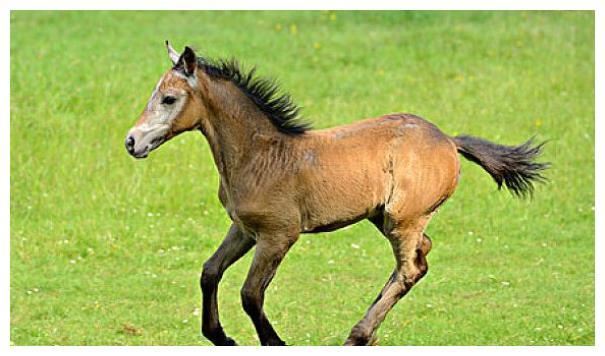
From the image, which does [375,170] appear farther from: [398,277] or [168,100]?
[168,100]

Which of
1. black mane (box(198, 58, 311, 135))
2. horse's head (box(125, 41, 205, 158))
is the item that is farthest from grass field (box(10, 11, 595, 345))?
horse's head (box(125, 41, 205, 158))

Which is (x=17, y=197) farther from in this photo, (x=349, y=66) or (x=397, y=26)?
(x=397, y=26)

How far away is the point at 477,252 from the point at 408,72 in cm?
545

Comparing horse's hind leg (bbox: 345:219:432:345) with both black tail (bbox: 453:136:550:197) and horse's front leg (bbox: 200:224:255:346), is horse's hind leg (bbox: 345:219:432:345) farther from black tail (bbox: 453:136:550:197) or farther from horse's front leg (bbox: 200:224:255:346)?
horse's front leg (bbox: 200:224:255:346)

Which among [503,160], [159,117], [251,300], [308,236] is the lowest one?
[308,236]

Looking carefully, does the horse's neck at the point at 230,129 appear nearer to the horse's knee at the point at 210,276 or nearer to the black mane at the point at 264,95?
the black mane at the point at 264,95

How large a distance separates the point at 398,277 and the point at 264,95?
1405 mm

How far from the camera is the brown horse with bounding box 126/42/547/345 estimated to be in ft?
21.9

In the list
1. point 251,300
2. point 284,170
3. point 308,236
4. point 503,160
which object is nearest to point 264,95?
point 284,170

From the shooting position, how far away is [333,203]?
22.4ft

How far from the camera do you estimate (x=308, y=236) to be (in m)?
12.4

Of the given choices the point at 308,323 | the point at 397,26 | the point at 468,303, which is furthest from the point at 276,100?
the point at 397,26

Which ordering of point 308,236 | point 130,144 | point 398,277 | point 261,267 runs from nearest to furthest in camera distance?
point 130,144 → point 261,267 → point 398,277 → point 308,236

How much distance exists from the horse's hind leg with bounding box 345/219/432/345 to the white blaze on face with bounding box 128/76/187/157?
155cm
